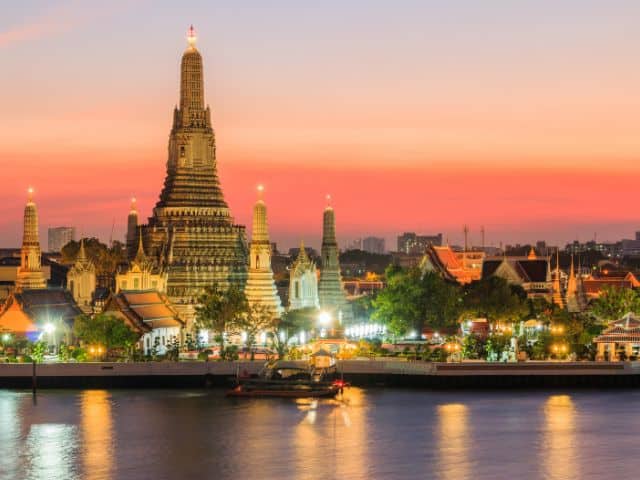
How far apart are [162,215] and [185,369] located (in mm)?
22151

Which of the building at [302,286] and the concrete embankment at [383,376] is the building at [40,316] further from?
the building at [302,286]

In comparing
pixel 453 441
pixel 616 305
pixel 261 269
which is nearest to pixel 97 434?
pixel 453 441

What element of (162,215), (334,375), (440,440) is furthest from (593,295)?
(440,440)

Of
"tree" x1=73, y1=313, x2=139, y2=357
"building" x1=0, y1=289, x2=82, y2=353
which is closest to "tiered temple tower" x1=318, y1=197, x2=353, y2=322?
"building" x1=0, y1=289, x2=82, y2=353

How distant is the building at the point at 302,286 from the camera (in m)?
89.3

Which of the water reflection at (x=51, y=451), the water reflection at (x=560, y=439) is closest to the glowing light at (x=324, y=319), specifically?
the water reflection at (x=560, y=439)

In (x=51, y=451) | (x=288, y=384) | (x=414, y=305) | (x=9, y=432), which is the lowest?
(x=51, y=451)

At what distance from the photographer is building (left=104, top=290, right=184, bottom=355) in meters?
76.4

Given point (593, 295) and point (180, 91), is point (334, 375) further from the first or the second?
point (593, 295)

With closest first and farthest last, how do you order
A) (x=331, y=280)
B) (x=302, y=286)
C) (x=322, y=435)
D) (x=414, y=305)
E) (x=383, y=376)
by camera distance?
(x=322, y=435), (x=383, y=376), (x=414, y=305), (x=302, y=286), (x=331, y=280)

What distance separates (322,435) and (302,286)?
3570 cm

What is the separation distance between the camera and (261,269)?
279 ft

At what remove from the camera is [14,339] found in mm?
74562

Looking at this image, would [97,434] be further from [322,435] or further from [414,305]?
[414,305]
